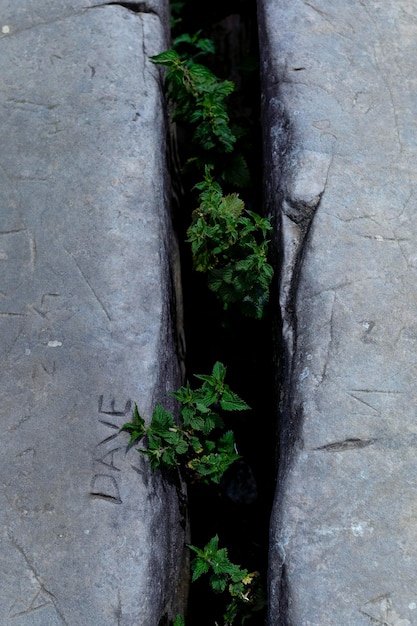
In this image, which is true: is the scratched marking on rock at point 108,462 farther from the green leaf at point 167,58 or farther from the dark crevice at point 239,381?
the green leaf at point 167,58

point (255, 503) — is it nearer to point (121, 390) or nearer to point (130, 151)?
point (121, 390)

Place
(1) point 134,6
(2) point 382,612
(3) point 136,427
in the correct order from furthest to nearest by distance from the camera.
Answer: (1) point 134,6 < (3) point 136,427 < (2) point 382,612

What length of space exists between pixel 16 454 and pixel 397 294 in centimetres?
114

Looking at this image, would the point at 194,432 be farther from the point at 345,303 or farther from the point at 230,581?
the point at 345,303

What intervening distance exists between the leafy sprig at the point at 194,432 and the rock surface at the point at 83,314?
0.05m

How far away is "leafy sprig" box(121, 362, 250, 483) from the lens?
86.7 inches

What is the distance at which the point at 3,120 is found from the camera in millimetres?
2607

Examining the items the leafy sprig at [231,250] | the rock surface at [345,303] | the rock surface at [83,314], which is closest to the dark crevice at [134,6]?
the rock surface at [83,314]

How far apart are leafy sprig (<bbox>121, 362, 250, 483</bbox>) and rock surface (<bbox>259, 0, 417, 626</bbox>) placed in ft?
0.60

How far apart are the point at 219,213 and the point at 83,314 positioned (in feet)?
1.62

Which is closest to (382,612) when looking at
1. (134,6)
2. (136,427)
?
(136,427)

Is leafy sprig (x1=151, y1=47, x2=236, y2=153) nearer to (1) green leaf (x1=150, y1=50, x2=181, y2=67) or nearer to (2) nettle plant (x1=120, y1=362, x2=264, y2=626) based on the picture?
(1) green leaf (x1=150, y1=50, x2=181, y2=67)

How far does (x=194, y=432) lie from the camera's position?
2.33 metres

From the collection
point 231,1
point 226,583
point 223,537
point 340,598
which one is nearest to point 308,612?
point 340,598
